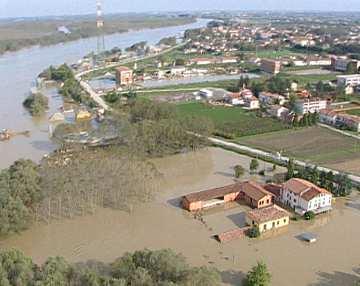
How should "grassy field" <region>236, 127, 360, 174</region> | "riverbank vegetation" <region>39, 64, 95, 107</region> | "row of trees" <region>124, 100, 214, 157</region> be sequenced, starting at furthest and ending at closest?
"riverbank vegetation" <region>39, 64, 95, 107</region> → "grassy field" <region>236, 127, 360, 174</region> → "row of trees" <region>124, 100, 214, 157</region>

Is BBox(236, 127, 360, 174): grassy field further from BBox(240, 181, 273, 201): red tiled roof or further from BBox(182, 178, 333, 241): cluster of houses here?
BBox(240, 181, 273, 201): red tiled roof

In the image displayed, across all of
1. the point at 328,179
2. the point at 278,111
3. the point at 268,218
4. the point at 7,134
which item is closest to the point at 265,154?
the point at 328,179

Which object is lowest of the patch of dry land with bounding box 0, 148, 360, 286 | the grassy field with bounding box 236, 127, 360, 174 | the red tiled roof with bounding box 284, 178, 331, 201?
the patch of dry land with bounding box 0, 148, 360, 286

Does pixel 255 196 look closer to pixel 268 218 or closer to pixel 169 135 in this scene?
pixel 268 218

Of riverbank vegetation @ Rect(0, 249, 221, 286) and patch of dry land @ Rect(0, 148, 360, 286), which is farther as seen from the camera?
patch of dry land @ Rect(0, 148, 360, 286)

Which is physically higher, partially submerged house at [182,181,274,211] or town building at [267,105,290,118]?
town building at [267,105,290,118]

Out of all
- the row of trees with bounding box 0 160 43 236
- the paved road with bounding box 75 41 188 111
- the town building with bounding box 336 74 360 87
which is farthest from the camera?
the town building with bounding box 336 74 360 87

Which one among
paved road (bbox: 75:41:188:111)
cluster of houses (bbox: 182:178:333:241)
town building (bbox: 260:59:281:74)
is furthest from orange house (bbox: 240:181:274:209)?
town building (bbox: 260:59:281:74)

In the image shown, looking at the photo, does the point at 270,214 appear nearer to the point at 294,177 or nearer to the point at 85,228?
the point at 294,177

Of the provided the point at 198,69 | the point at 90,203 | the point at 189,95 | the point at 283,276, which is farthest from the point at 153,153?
the point at 198,69
